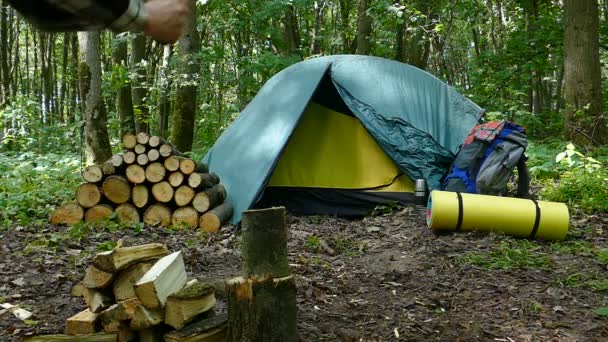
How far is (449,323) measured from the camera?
3.10 m

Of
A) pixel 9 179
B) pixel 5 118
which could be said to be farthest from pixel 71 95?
pixel 9 179

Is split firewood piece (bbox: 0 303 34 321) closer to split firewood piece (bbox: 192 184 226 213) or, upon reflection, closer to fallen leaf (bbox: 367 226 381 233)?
split firewood piece (bbox: 192 184 226 213)

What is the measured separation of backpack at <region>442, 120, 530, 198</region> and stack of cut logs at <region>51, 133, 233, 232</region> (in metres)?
2.34

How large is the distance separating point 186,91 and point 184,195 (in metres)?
3.29

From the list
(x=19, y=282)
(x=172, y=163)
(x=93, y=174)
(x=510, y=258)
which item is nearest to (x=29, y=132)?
(x=93, y=174)

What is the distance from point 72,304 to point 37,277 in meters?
0.67

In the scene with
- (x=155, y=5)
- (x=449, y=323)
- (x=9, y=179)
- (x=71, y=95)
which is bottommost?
(x=449, y=323)

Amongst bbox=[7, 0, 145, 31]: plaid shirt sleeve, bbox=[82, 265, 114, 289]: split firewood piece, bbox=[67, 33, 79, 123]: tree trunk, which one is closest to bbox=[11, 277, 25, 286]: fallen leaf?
bbox=[82, 265, 114, 289]: split firewood piece

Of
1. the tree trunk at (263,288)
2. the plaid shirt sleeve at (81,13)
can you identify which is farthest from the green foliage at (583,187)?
the plaid shirt sleeve at (81,13)

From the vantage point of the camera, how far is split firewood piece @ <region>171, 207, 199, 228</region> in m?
5.43

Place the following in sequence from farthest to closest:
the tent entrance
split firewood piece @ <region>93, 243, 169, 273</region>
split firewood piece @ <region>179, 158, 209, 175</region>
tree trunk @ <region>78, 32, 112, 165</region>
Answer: tree trunk @ <region>78, 32, 112, 165</region>
the tent entrance
split firewood piece @ <region>179, 158, 209, 175</region>
split firewood piece @ <region>93, 243, 169, 273</region>

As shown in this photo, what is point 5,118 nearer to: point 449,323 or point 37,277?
point 37,277

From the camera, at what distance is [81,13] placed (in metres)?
1.46

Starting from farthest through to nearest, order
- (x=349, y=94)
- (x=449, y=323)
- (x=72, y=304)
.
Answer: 1. (x=349, y=94)
2. (x=72, y=304)
3. (x=449, y=323)
